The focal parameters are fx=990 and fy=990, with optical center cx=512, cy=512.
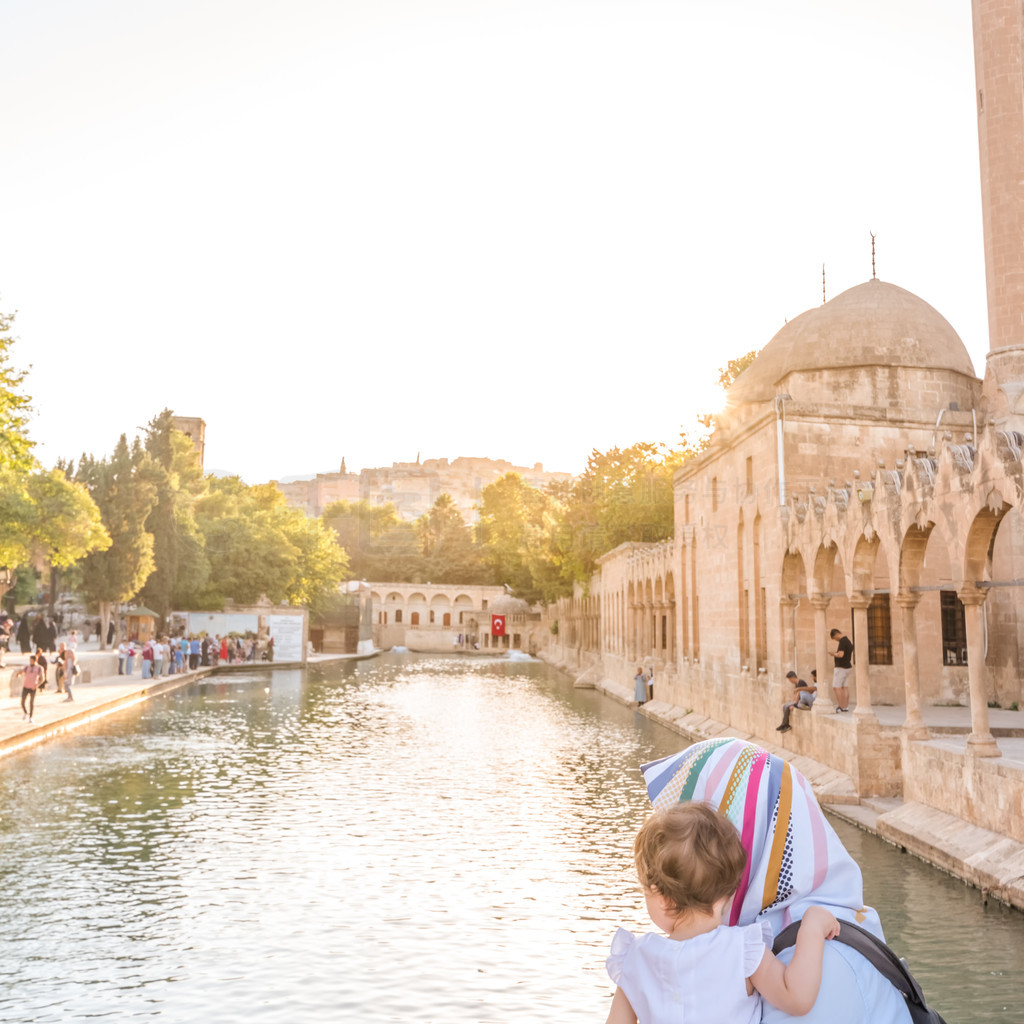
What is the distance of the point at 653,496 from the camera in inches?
1710

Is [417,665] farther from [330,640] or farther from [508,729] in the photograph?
[508,729]

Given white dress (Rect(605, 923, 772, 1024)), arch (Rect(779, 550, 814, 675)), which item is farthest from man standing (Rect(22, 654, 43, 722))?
white dress (Rect(605, 923, 772, 1024))

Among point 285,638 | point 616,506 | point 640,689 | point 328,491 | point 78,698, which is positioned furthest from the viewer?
point 328,491

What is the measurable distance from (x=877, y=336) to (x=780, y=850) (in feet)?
77.8

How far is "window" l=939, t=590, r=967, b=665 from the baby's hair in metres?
18.4

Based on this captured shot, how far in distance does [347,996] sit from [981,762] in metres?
6.95

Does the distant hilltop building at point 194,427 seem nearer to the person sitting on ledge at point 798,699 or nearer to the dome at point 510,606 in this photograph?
the dome at point 510,606

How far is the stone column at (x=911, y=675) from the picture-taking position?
12.5m

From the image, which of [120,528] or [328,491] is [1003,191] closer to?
[120,528]

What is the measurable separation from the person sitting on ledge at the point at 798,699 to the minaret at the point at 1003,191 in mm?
6939

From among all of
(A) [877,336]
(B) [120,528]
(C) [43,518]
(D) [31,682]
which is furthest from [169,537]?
(A) [877,336]

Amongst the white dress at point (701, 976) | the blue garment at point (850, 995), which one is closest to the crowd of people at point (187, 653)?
the white dress at point (701, 976)

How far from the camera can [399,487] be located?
Result: 159m

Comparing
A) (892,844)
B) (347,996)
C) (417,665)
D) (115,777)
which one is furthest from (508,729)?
(417,665)
